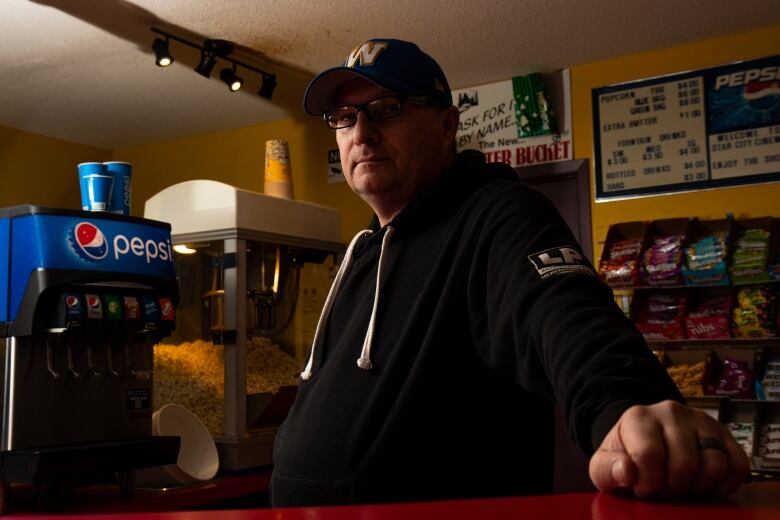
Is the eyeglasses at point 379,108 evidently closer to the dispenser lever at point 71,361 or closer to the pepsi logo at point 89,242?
the pepsi logo at point 89,242

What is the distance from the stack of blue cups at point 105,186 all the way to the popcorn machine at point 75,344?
0.10 meters

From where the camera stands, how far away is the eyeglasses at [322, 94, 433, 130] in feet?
4.71

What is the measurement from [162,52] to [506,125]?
200cm

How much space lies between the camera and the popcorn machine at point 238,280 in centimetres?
305

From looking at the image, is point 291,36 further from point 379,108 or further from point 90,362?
point 379,108

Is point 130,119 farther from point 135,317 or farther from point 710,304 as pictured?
point 710,304

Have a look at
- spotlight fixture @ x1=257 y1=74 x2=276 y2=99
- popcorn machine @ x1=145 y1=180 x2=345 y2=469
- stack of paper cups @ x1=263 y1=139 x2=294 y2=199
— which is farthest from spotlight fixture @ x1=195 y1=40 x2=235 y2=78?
popcorn machine @ x1=145 y1=180 x2=345 y2=469

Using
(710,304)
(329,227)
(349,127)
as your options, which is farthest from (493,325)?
(710,304)

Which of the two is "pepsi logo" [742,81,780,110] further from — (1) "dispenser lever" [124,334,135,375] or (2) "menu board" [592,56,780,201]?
(1) "dispenser lever" [124,334,135,375]

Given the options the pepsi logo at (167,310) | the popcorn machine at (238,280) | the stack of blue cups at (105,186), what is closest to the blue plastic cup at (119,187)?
the stack of blue cups at (105,186)

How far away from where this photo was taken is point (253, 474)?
2.95 m

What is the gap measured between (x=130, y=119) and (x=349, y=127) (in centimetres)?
431

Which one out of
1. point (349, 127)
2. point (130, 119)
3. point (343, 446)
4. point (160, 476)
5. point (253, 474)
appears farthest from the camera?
point (130, 119)

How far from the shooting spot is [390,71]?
1370mm
